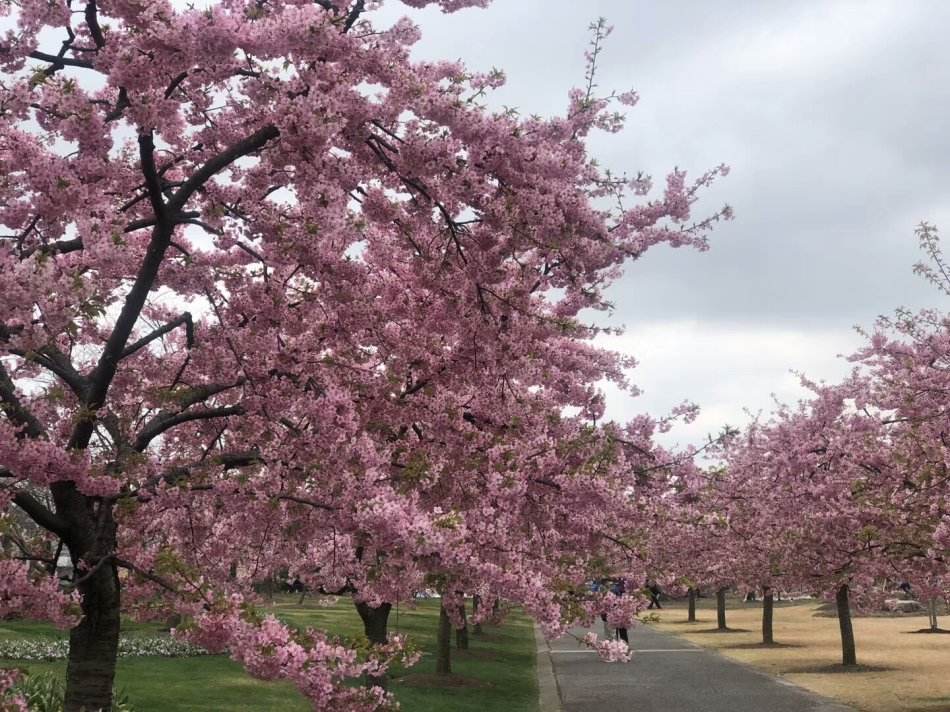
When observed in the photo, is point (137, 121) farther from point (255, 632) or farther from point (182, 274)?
point (255, 632)

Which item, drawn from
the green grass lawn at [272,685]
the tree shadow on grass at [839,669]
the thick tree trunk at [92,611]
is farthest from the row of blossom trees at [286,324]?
the tree shadow on grass at [839,669]

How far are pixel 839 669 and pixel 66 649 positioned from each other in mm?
19567

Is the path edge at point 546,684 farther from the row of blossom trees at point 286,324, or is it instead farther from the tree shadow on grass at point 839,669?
the row of blossom trees at point 286,324

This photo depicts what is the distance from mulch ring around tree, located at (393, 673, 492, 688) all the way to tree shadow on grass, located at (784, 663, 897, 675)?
29.0 feet

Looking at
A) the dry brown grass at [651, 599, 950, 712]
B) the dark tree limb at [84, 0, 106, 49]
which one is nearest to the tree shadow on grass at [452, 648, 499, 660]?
the dry brown grass at [651, 599, 950, 712]

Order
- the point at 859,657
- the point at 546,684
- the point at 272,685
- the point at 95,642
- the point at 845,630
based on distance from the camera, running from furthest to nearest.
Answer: the point at 859,657
the point at 845,630
the point at 546,684
the point at 272,685
the point at 95,642

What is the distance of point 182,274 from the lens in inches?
365

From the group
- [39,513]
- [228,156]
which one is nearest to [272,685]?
[39,513]

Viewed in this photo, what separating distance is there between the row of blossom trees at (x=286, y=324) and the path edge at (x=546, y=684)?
7969 mm

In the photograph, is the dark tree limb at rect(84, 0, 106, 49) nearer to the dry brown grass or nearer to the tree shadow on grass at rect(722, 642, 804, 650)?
the dry brown grass

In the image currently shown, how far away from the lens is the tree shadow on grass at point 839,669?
23.6 meters

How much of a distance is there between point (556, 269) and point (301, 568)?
359 inches

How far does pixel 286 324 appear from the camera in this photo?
8891 millimetres

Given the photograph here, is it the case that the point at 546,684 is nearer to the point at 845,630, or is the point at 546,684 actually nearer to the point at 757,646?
the point at 845,630
